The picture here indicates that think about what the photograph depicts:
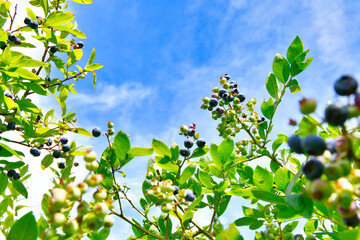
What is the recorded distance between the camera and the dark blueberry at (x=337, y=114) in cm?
84

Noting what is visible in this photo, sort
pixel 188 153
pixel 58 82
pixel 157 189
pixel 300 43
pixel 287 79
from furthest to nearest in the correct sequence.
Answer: pixel 58 82, pixel 287 79, pixel 300 43, pixel 188 153, pixel 157 189

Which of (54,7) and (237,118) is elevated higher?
(54,7)

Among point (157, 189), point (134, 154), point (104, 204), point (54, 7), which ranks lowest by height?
point (104, 204)

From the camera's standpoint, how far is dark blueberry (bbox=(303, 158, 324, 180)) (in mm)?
887

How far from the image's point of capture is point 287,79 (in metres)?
2.60

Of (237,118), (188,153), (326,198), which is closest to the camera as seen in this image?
(326,198)

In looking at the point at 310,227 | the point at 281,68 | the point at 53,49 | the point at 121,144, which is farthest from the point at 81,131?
the point at 310,227

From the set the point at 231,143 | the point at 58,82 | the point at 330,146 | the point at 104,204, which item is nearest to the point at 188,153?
the point at 231,143

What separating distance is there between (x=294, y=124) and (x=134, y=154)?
1044 mm

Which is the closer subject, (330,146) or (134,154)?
(330,146)

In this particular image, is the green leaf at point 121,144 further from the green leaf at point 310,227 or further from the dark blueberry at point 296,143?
the green leaf at point 310,227

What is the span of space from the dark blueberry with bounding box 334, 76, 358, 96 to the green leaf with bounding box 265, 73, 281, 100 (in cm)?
172

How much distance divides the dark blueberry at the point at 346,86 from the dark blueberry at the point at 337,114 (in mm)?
84

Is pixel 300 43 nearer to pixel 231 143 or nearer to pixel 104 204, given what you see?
pixel 231 143
